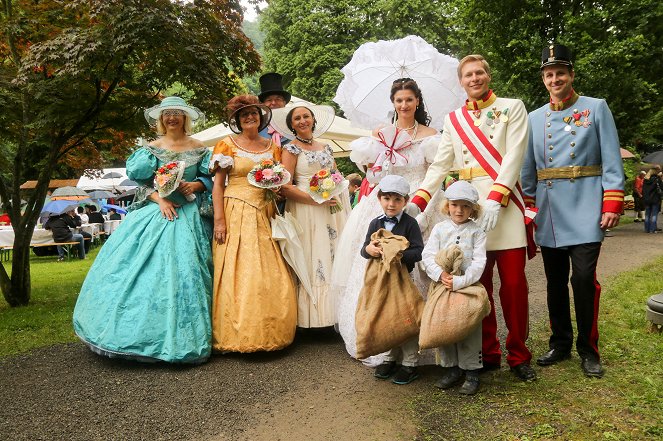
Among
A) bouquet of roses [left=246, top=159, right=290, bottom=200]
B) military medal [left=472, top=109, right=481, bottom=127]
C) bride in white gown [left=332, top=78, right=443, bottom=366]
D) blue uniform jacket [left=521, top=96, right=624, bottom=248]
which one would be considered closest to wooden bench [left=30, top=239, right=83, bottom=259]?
bouquet of roses [left=246, top=159, right=290, bottom=200]

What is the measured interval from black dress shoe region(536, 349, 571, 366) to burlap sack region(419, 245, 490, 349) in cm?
85

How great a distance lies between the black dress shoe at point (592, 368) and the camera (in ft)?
11.5

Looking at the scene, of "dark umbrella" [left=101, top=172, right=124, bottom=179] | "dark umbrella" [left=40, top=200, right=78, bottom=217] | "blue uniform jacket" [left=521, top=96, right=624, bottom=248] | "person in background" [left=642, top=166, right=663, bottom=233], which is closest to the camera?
"blue uniform jacket" [left=521, top=96, right=624, bottom=248]

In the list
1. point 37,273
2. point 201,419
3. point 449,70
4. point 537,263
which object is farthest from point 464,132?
point 37,273

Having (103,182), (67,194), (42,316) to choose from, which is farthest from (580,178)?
(103,182)

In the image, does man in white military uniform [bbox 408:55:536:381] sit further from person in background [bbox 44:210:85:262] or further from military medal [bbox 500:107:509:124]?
person in background [bbox 44:210:85:262]

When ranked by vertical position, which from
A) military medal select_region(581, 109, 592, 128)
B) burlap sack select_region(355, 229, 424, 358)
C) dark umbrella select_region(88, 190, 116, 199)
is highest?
military medal select_region(581, 109, 592, 128)

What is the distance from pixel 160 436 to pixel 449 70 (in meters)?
3.48

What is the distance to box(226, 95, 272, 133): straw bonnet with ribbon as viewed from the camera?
4.52m

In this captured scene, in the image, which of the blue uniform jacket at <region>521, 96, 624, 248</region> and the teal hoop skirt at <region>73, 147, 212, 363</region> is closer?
the blue uniform jacket at <region>521, 96, 624, 248</region>

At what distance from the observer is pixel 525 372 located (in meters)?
3.50

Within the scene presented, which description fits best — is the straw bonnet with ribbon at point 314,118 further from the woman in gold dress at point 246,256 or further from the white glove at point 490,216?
the white glove at point 490,216

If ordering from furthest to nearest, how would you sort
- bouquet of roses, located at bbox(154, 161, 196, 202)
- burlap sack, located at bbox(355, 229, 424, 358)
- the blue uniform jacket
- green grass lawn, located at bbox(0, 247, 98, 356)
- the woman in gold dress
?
green grass lawn, located at bbox(0, 247, 98, 356), bouquet of roses, located at bbox(154, 161, 196, 202), the woman in gold dress, the blue uniform jacket, burlap sack, located at bbox(355, 229, 424, 358)

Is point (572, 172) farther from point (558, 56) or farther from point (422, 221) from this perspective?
point (422, 221)
